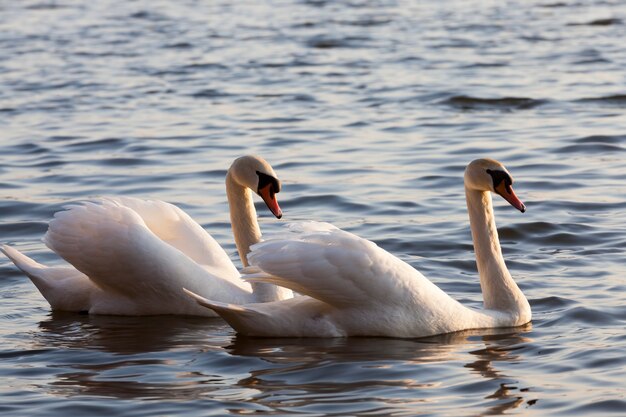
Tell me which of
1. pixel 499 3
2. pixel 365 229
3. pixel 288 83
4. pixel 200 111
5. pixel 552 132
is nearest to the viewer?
pixel 365 229

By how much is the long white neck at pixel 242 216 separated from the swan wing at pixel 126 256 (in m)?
Result: 0.48

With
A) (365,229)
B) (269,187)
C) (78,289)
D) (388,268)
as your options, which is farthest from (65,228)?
(365,229)

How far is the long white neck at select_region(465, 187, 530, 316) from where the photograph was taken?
888cm

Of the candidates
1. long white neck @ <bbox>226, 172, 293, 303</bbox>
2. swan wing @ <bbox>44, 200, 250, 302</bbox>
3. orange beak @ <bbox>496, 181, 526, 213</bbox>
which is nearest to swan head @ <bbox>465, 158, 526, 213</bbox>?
orange beak @ <bbox>496, 181, 526, 213</bbox>

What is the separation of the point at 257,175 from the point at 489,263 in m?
1.65

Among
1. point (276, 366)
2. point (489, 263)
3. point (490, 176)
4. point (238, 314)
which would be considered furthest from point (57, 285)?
point (490, 176)

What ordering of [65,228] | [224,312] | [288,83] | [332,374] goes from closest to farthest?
[332,374] → [224,312] → [65,228] → [288,83]

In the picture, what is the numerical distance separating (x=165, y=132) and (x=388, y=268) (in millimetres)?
8336

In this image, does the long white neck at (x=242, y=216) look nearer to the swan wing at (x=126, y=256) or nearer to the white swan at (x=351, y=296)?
the swan wing at (x=126, y=256)

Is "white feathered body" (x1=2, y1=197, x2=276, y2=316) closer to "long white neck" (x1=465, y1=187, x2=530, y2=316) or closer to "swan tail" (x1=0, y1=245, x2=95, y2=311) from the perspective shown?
"swan tail" (x1=0, y1=245, x2=95, y2=311)

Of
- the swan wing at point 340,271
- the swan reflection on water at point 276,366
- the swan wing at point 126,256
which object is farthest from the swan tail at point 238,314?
the swan wing at point 126,256

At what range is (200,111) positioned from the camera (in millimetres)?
17547

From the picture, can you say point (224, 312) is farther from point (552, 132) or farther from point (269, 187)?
point (552, 132)

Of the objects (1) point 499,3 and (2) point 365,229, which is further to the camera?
(1) point 499,3
